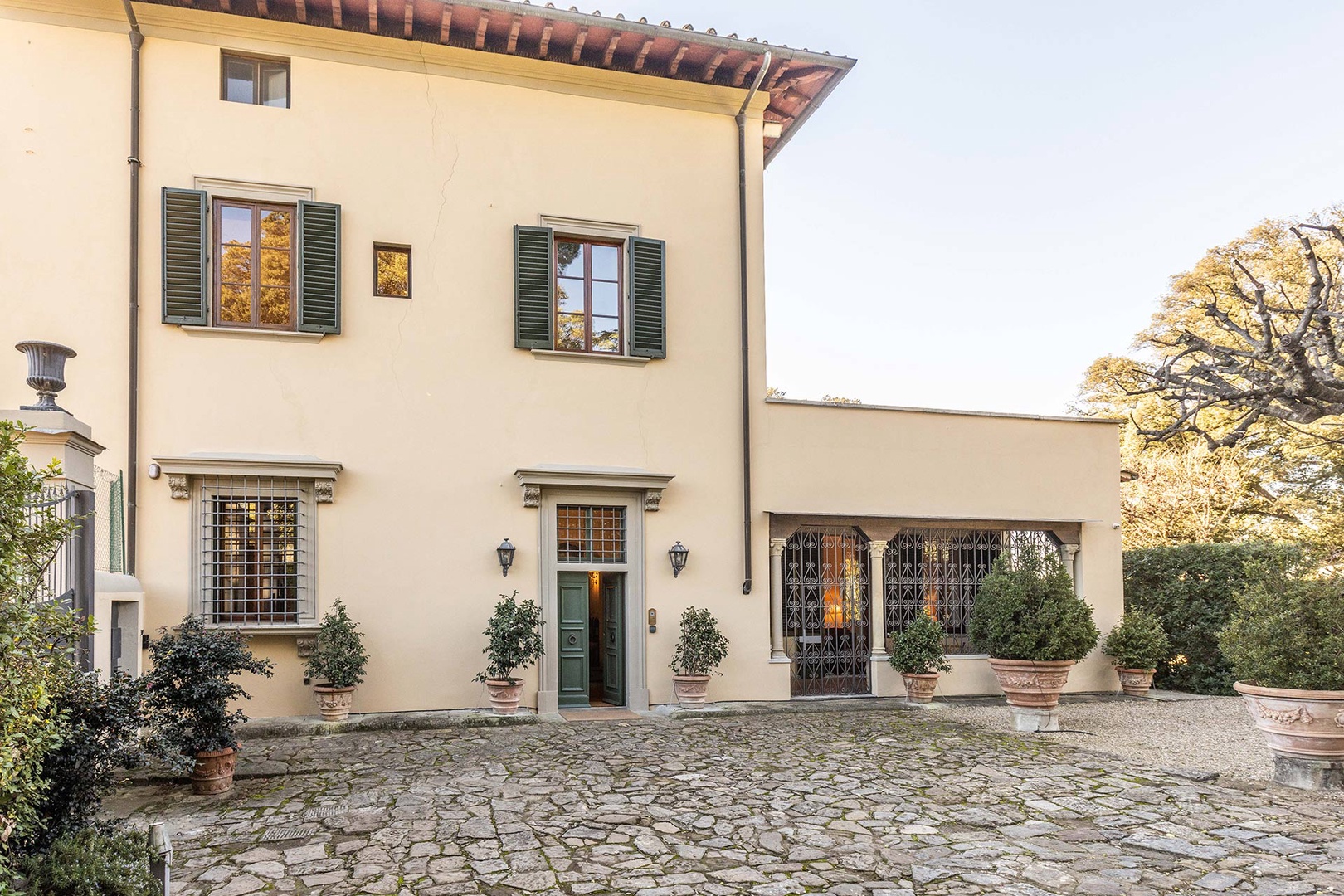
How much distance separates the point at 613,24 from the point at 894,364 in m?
21.5

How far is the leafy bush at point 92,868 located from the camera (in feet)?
11.6

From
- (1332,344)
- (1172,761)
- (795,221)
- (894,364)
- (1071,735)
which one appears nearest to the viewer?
(1332,344)

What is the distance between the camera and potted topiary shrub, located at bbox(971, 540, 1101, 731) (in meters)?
9.93

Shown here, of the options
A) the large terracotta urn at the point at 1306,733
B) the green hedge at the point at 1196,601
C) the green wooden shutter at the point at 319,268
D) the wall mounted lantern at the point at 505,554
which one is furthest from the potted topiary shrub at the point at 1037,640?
the green wooden shutter at the point at 319,268

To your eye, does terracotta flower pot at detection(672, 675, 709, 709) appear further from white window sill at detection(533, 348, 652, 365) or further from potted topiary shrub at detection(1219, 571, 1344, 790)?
potted topiary shrub at detection(1219, 571, 1344, 790)

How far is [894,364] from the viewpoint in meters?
31.1

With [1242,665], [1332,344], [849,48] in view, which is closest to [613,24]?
[849,48]

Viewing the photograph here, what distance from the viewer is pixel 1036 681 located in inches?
390

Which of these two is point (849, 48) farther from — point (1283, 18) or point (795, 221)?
point (795, 221)

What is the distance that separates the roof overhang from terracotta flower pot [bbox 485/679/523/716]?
732 cm

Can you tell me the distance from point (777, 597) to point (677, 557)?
152cm

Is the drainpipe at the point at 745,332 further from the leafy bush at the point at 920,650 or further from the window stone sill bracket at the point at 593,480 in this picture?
the leafy bush at the point at 920,650

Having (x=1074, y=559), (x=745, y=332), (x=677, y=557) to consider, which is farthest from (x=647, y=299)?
(x=1074, y=559)

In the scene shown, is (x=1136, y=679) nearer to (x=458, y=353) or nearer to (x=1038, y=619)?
(x=1038, y=619)
